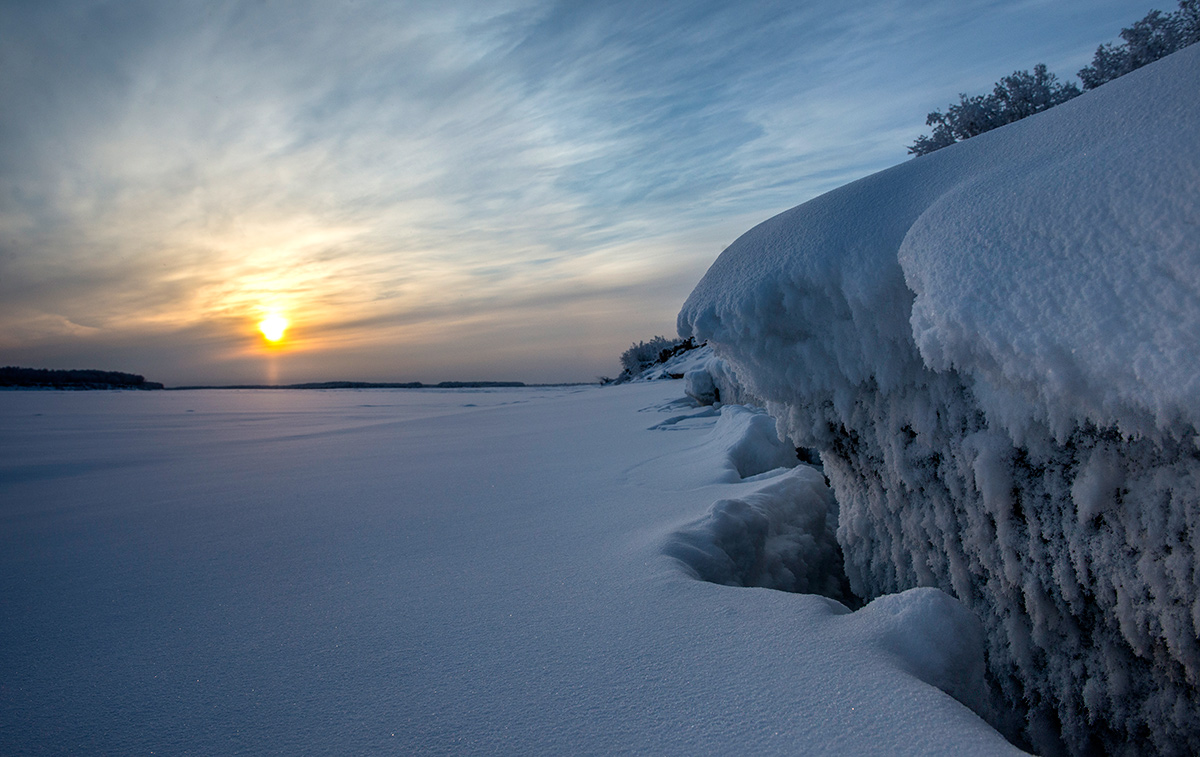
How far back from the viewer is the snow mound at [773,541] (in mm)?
1879

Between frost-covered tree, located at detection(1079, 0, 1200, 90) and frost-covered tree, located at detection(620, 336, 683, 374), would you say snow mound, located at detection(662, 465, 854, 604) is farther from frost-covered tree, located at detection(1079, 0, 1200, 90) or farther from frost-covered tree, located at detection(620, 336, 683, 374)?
frost-covered tree, located at detection(620, 336, 683, 374)

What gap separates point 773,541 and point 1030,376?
121cm

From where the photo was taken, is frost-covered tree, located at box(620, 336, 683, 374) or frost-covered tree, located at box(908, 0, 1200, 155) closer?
frost-covered tree, located at box(908, 0, 1200, 155)

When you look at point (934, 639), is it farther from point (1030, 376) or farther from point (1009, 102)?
point (1009, 102)

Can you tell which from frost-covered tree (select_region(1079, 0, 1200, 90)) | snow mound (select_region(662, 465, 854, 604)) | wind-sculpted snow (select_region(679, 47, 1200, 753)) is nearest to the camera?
wind-sculpted snow (select_region(679, 47, 1200, 753))

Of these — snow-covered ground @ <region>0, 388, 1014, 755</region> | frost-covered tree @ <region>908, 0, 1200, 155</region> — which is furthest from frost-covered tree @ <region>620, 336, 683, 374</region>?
snow-covered ground @ <region>0, 388, 1014, 755</region>

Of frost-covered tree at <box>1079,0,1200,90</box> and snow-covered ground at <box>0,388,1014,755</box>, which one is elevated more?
frost-covered tree at <box>1079,0,1200,90</box>

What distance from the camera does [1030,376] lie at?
130 centimetres

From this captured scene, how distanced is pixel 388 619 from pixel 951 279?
1671 mm

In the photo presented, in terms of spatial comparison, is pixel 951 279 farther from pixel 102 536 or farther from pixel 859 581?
pixel 102 536

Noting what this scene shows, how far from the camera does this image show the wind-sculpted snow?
3.96ft

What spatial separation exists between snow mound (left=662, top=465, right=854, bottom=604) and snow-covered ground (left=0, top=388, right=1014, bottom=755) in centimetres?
1

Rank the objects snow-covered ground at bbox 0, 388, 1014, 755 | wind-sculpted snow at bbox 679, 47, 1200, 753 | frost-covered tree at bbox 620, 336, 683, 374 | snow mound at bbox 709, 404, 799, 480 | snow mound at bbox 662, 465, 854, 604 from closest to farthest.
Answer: snow-covered ground at bbox 0, 388, 1014, 755, wind-sculpted snow at bbox 679, 47, 1200, 753, snow mound at bbox 662, 465, 854, 604, snow mound at bbox 709, 404, 799, 480, frost-covered tree at bbox 620, 336, 683, 374

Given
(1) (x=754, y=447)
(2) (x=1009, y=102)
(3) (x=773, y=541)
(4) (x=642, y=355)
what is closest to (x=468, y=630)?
(3) (x=773, y=541)
